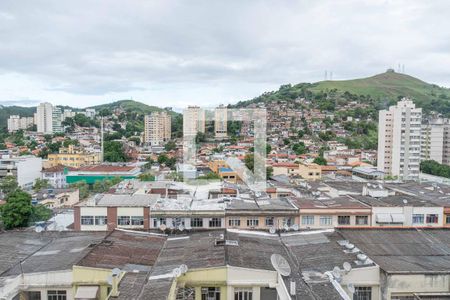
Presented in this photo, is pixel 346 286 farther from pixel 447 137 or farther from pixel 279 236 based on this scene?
pixel 447 137

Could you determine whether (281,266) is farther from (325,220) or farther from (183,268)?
(325,220)

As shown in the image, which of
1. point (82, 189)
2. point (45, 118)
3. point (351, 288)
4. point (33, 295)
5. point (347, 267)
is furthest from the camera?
point (45, 118)

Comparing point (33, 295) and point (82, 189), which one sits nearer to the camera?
point (33, 295)

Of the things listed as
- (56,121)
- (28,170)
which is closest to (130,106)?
(56,121)

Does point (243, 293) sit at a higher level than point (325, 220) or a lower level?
lower

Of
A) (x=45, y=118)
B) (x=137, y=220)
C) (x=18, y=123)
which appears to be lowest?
(x=137, y=220)

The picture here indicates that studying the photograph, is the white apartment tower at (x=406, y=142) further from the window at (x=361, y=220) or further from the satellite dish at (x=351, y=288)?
the satellite dish at (x=351, y=288)

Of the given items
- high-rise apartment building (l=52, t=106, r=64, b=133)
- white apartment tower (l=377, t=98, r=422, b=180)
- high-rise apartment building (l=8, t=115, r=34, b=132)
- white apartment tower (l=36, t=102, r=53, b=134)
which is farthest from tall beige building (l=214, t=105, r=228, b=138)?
high-rise apartment building (l=8, t=115, r=34, b=132)
